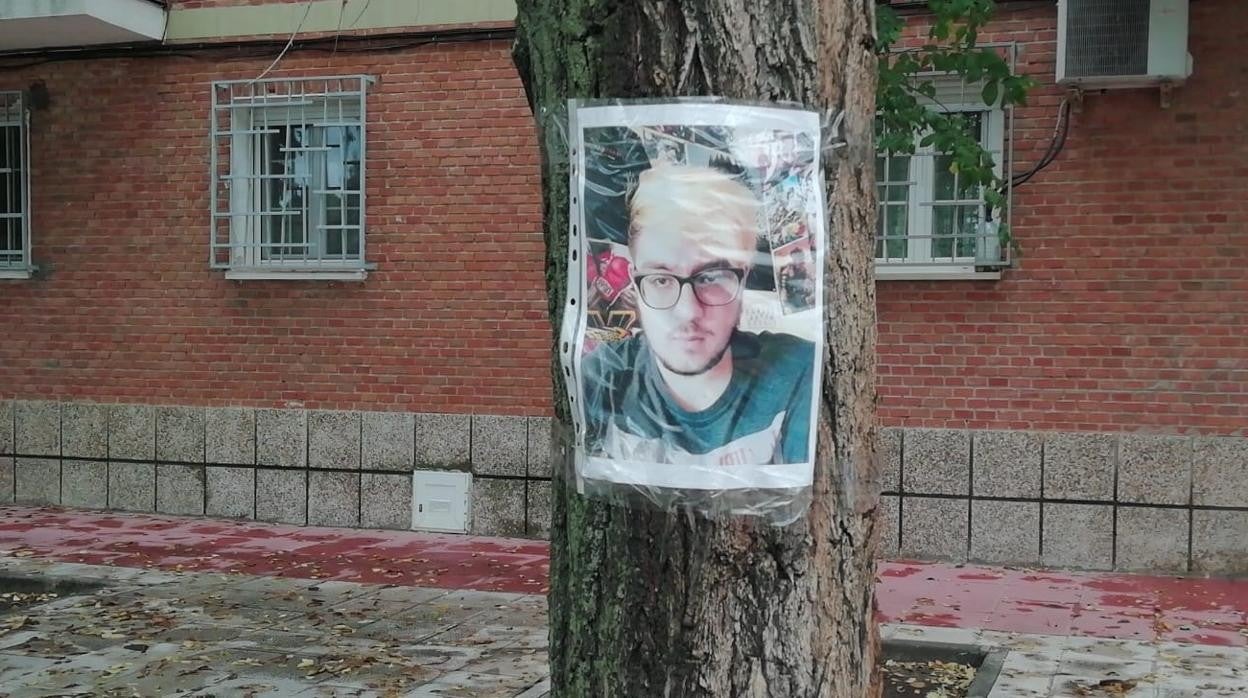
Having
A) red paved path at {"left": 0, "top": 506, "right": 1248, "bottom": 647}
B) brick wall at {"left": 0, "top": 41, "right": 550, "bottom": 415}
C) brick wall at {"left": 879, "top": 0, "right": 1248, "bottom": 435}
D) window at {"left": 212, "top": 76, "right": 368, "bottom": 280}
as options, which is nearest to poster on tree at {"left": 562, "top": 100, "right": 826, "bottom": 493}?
red paved path at {"left": 0, "top": 506, "right": 1248, "bottom": 647}

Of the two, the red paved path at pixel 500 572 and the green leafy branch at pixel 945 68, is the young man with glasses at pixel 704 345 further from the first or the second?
the red paved path at pixel 500 572

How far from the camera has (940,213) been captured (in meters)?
8.55

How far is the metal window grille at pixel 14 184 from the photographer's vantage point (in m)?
10.7

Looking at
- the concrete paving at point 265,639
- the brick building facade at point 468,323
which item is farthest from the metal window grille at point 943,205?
the concrete paving at point 265,639

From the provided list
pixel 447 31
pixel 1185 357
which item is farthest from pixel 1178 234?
pixel 447 31

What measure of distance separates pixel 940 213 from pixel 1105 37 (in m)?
1.44

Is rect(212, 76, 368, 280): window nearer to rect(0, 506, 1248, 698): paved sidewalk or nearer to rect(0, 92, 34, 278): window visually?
rect(0, 92, 34, 278): window

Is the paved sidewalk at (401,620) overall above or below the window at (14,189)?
below

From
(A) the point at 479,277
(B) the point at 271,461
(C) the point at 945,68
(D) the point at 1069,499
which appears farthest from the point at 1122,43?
(B) the point at 271,461

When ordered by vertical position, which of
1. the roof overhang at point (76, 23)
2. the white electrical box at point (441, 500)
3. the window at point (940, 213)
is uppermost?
the roof overhang at point (76, 23)

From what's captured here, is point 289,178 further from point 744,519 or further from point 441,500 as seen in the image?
point 744,519

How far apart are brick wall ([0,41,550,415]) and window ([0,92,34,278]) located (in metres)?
0.10

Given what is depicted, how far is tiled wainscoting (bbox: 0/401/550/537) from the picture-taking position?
952 cm

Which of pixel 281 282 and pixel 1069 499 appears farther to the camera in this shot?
pixel 281 282
